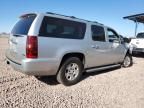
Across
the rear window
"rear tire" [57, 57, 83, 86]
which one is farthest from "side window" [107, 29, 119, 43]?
the rear window

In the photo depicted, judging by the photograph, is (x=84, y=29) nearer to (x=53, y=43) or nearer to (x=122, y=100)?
(x=53, y=43)

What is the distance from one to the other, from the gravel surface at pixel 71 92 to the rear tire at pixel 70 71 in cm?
18

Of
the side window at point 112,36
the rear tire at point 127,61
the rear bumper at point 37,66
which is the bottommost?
the rear tire at point 127,61

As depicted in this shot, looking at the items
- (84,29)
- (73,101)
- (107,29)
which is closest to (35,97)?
(73,101)

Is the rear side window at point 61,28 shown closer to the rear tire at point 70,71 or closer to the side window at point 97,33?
the side window at point 97,33

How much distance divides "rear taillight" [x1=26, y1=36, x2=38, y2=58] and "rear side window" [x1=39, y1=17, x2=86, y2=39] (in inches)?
10.0

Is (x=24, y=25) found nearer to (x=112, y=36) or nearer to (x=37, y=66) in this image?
(x=37, y=66)

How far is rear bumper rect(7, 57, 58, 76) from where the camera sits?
14.4 feet

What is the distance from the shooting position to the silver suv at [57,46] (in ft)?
14.5

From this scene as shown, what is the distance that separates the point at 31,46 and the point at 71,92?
5.47 feet

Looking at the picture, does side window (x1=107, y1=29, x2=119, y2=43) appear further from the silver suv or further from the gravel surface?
the gravel surface

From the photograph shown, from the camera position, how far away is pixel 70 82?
5.41 metres

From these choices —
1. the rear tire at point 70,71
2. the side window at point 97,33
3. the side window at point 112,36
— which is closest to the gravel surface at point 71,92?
the rear tire at point 70,71

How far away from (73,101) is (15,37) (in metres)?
2.33
